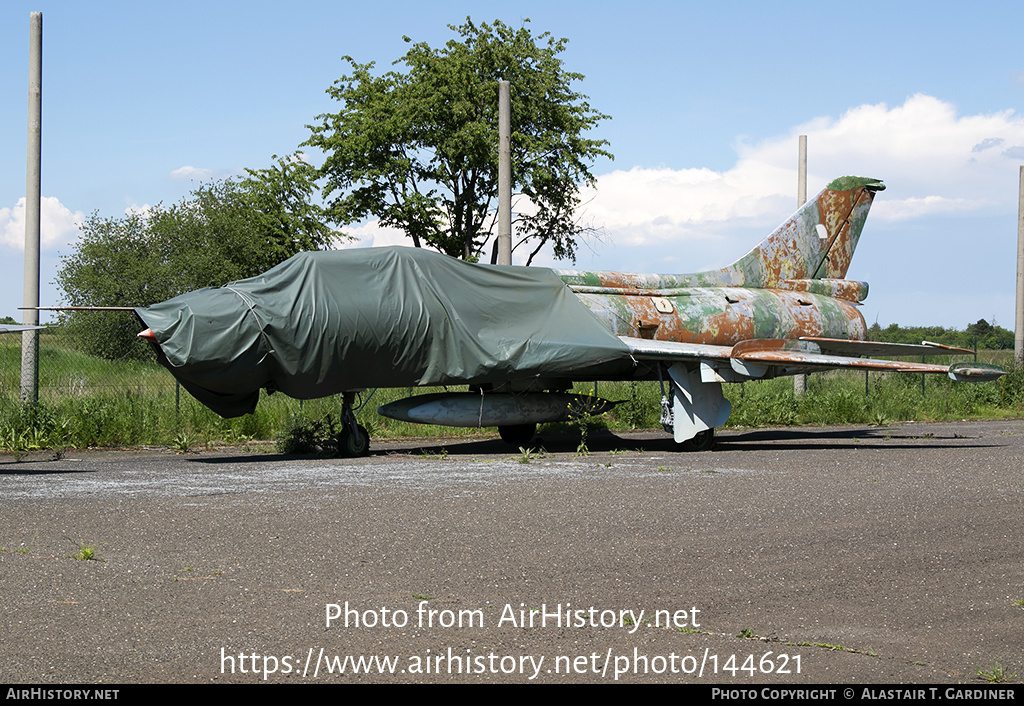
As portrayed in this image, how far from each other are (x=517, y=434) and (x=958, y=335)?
192 feet

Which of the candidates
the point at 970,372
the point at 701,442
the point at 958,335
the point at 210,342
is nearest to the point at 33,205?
the point at 210,342

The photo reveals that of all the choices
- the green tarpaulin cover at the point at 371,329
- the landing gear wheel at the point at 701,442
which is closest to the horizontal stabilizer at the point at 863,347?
the landing gear wheel at the point at 701,442

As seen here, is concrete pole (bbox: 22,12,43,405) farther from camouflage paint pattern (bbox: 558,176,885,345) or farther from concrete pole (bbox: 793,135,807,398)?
concrete pole (bbox: 793,135,807,398)

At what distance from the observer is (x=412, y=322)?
13859mm

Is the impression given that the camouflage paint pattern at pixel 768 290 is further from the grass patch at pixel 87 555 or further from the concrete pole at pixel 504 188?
the grass patch at pixel 87 555

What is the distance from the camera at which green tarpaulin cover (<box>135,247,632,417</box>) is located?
41.2 feet

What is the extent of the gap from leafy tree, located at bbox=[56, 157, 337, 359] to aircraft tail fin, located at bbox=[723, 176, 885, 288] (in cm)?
3050

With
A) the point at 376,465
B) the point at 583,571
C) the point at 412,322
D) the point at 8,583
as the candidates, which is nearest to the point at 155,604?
the point at 8,583

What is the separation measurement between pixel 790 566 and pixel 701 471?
16.9ft

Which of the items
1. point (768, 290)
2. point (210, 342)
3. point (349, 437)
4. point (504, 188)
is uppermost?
point (504, 188)

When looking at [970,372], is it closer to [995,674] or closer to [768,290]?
[768,290]

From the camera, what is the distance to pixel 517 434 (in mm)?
16625

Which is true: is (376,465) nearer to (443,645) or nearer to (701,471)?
(701,471)

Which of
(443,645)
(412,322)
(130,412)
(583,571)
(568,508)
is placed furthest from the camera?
(130,412)
